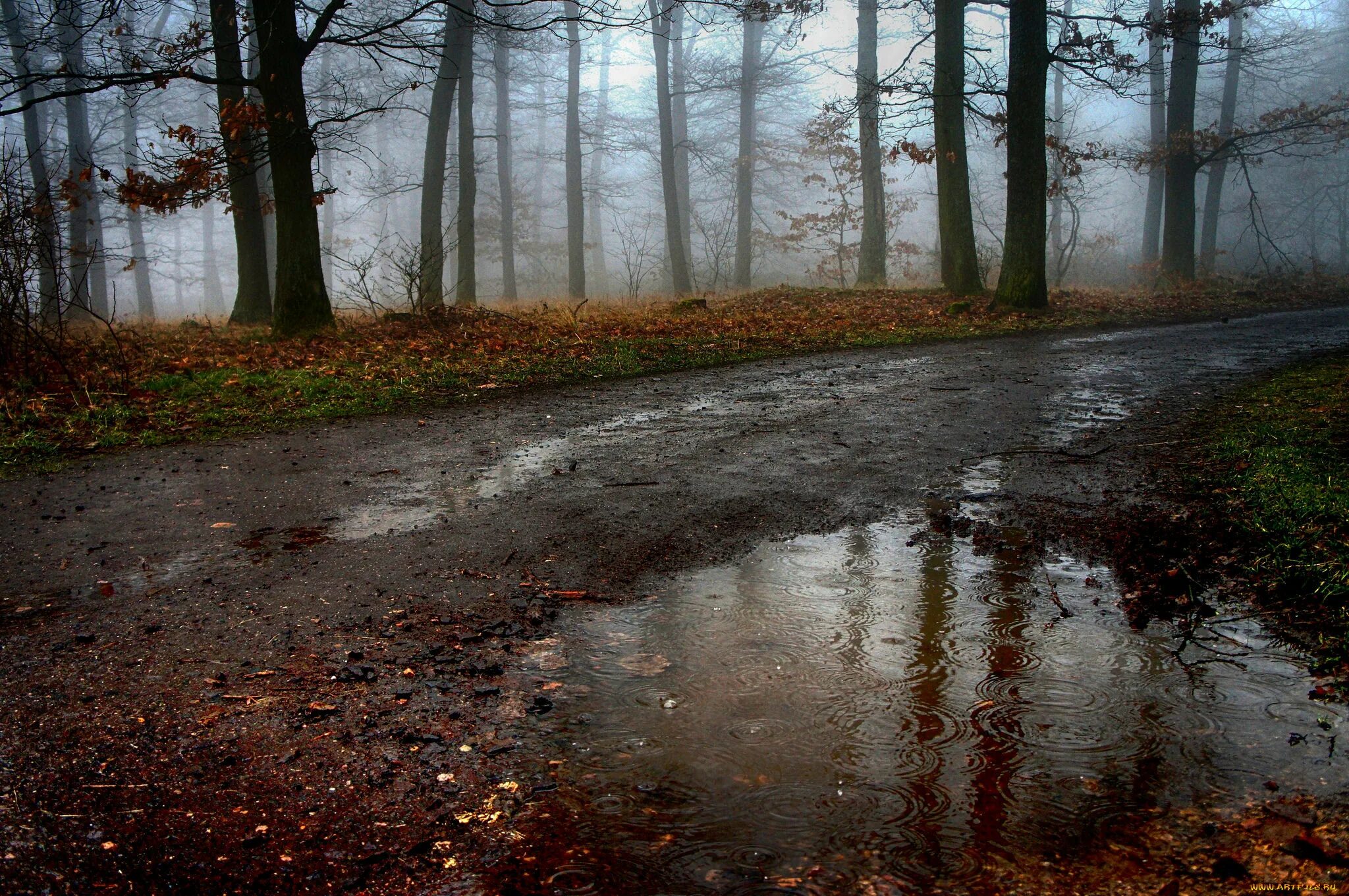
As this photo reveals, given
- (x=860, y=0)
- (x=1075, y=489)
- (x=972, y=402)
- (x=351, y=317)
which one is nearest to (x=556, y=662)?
(x=1075, y=489)

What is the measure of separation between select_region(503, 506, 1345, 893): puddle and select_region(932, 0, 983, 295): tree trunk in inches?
556

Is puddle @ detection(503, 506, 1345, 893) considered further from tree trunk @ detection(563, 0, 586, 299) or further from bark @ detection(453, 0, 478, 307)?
tree trunk @ detection(563, 0, 586, 299)

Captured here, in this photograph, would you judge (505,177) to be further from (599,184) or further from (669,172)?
(669,172)

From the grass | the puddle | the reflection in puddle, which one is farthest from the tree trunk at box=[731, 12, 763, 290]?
the puddle

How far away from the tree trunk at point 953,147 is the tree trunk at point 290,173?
1112 centimetres

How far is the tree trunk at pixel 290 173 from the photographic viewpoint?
11094 mm

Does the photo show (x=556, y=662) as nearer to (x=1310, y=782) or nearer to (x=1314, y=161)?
(x=1310, y=782)

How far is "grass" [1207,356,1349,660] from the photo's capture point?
3307 millimetres

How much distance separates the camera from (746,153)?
91.9 ft

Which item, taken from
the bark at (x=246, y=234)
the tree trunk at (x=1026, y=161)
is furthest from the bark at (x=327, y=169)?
the tree trunk at (x=1026, y=161)

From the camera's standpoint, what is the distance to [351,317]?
539 inches

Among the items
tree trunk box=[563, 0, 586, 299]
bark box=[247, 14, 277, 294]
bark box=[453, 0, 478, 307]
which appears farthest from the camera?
tree trunk box=[563, 0, 586, 299]

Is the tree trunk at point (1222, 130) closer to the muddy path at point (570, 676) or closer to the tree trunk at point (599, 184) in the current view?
the tree trunk at point (599, 184)

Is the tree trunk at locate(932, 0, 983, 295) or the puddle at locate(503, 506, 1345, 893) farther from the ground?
the tree trunk at locate(932, 0, 983, 295)
